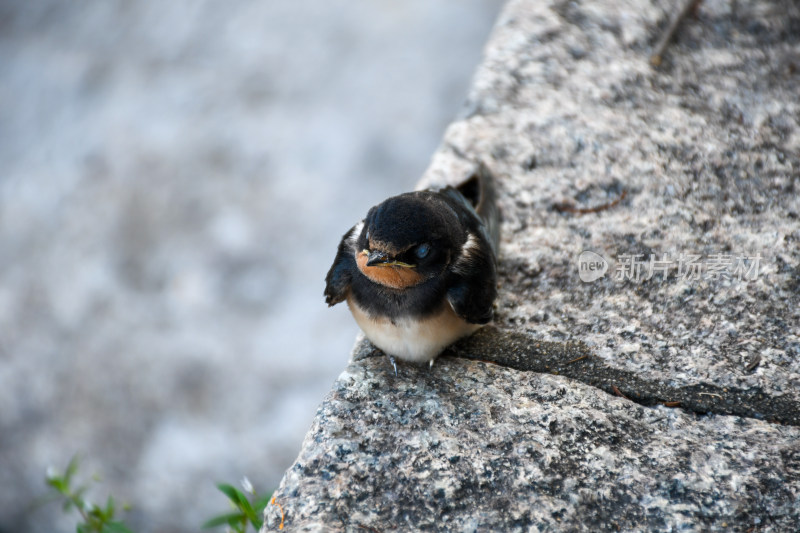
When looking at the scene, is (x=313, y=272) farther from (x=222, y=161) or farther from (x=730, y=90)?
(x=730, y=90)

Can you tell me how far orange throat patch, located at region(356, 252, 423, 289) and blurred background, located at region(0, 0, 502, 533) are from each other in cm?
253

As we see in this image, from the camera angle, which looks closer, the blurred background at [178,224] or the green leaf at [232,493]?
the green leaf at [232,493]

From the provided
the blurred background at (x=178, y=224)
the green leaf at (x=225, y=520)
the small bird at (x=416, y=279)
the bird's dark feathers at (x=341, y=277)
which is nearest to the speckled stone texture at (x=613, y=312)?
the small bird at (x=416, y=279)

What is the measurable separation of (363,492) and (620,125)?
2.21 meters

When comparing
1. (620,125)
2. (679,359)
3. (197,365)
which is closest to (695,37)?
(620,125)

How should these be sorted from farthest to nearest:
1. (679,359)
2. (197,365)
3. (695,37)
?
(197,365) < (695,37) < (679,359)

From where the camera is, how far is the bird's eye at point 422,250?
2498 mm

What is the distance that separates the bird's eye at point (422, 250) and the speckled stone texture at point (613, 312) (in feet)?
1.31

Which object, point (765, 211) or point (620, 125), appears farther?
point (620, 125)

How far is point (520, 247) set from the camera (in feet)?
9.77
